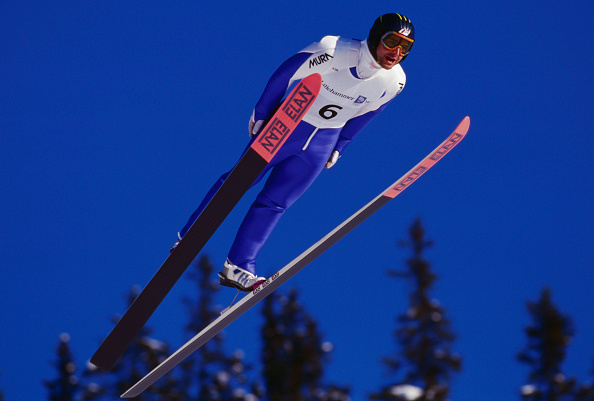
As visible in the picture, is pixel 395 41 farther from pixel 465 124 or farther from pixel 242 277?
pixel 242 277

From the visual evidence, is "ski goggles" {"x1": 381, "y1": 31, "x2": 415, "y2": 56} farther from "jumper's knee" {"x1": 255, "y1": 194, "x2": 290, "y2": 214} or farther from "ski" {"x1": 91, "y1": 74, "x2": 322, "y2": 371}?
"jumper's knee" {"x1": 255, "y1": 194, "x2": 290, "y2": 214}

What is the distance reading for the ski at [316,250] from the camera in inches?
187

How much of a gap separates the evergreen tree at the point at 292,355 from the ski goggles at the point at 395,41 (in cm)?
1092

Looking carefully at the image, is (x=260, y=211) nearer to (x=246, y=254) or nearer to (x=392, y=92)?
(x=246, y=254)

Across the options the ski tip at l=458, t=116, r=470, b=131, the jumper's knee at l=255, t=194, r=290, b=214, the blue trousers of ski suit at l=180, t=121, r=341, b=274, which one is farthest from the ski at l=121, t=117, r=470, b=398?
the jumper's knee at l=255, t=194, r=290, b=214

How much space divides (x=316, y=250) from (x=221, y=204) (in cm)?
68

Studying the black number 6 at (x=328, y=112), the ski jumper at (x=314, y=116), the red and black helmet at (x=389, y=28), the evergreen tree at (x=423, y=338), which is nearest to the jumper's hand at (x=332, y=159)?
the ski jumper at (x=314, y=116)

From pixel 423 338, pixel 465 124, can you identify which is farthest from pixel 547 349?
pixel 465 124

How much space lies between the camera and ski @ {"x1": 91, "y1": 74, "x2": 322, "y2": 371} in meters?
4.29

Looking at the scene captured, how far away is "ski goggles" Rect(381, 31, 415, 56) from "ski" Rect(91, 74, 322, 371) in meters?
0.46

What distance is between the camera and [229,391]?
620 inches

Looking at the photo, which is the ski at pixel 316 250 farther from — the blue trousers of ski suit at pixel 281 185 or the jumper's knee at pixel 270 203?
the jumper's knee at pixel 270 203

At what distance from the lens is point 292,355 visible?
1551 centimetres

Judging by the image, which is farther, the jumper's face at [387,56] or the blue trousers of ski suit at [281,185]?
the blue trousers of ski suit at [281,185]
